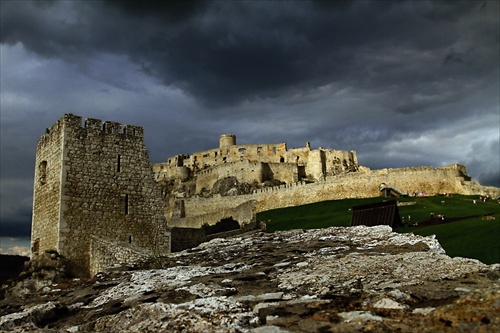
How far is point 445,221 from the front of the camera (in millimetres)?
35469

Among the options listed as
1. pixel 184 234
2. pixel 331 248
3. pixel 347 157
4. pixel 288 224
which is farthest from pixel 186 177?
pixel 331 248

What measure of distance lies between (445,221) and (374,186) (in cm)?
2908

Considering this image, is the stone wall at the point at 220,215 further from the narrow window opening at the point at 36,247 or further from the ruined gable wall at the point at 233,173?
the narrow window opening at the point at 36,247

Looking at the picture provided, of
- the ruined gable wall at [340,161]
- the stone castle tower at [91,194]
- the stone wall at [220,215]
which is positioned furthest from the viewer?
the ruined gable wall at [340,161]

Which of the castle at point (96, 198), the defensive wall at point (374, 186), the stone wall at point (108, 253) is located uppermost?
the defensive wall at point (374, 186)

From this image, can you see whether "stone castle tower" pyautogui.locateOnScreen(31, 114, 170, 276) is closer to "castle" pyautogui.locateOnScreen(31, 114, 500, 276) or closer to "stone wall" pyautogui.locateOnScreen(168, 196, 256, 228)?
"castle" pyautogui.locateOnScreen(31, 114, 500, 276)

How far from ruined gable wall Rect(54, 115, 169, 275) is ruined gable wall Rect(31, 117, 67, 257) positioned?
42 cm

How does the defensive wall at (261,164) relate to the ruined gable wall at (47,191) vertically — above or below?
above

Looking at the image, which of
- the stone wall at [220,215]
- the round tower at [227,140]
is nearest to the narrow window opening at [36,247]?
the stone wall at [220,215]

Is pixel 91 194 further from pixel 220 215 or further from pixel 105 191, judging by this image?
pixel 220 215

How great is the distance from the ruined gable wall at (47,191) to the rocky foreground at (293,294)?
7901mm

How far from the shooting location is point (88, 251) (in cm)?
1838

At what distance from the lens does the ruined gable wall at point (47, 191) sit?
61.4ft

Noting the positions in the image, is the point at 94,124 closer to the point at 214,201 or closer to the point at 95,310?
the point at 95,310
